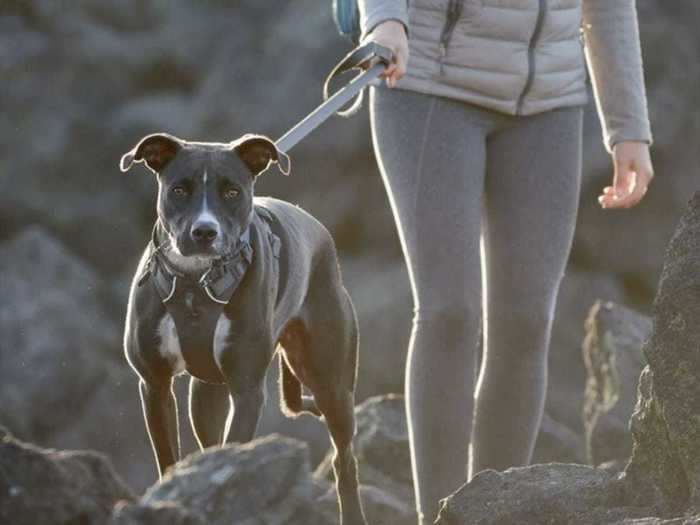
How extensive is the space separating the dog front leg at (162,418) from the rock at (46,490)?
2024 millimetres

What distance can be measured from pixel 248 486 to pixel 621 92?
3.02 m

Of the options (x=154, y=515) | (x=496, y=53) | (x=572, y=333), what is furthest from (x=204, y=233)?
(x=572, y=333)

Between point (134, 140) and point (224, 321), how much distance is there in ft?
28.7

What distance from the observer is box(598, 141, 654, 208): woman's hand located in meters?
6.08

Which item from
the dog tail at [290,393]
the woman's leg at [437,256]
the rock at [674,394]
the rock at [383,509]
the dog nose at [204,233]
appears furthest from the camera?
the rock at [383,509]

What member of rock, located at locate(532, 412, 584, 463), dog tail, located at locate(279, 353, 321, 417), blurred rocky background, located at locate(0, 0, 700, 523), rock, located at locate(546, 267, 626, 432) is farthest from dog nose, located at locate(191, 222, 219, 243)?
rock, located at locate(546, 267, 626, 432)

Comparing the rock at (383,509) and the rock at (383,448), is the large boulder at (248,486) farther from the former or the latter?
the rock at (383,448)

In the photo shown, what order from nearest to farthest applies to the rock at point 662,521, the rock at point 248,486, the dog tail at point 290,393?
1. the rock at point 248,486
2. the rock at point 662,521
3. the dog tail at point 290,393

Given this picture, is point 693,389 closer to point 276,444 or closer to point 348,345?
point 276,444

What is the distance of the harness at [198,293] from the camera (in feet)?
17.6

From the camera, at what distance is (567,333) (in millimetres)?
12727

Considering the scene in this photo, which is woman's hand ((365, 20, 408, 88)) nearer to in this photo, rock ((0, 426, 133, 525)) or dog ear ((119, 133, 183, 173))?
dog ear ((119, 133, 183, 173))

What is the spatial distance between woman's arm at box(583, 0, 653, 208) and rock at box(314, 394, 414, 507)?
246 centimetres

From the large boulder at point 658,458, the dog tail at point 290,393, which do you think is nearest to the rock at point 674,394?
the large boulder at point 658,458
